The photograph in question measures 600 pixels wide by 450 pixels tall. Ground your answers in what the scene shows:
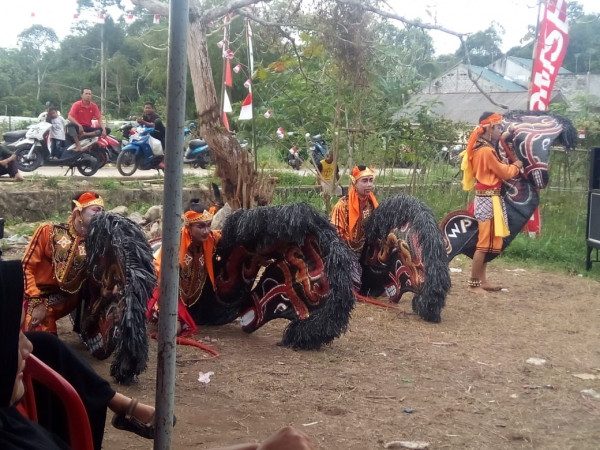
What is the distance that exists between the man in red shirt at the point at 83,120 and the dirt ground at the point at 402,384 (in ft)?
23.9

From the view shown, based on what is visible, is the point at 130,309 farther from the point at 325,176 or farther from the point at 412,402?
the point at 325,176

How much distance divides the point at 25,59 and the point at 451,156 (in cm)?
2530

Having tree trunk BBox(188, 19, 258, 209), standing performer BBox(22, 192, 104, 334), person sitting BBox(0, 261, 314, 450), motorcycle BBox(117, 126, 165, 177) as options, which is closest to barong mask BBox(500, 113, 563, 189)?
tree trunk BBox(188, 19, 258, 209)

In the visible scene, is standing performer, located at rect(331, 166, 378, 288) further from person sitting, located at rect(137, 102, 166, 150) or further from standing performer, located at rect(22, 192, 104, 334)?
person sitting, located at rect(137, 102, 166, 150)

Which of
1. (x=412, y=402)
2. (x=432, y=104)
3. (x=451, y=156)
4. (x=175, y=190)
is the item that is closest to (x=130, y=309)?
(x=412, y=402)

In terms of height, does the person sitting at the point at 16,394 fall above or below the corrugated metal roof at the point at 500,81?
below

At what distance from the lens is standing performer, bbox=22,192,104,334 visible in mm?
4660

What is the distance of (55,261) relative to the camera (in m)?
4.68

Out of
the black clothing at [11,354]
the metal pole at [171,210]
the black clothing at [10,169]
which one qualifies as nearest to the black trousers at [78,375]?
the metal pole at [171,210]

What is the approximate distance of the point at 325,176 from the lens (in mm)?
11664

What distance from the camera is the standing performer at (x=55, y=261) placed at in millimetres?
4660

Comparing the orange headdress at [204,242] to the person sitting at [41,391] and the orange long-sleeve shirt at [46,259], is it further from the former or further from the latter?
the person sitting at [41,391]

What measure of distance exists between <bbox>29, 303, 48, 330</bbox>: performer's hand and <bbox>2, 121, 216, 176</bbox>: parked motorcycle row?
774 cm

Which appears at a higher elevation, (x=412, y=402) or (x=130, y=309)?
(x=130, y=309)
